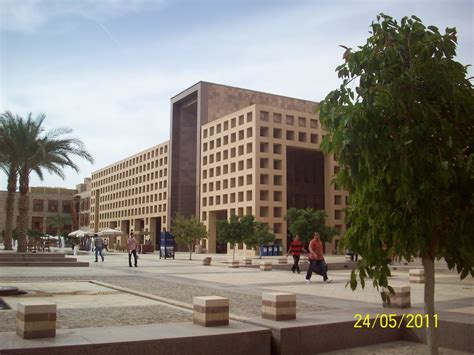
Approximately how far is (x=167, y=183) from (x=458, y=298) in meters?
72.6

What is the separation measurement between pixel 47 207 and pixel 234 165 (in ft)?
240

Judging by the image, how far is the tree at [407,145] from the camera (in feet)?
16.2

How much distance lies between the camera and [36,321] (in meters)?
6.46

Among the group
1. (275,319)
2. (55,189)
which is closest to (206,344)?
(275,319)

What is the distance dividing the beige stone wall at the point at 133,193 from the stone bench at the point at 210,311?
7083 centimetres

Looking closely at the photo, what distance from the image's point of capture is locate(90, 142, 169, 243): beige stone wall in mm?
87250

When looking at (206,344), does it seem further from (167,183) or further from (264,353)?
(167,183)

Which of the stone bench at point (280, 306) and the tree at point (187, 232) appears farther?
the tree at point (187, 232)

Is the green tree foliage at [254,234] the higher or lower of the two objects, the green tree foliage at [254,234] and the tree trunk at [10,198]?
the lower

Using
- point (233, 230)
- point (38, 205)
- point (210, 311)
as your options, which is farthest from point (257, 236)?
point (38, 205)

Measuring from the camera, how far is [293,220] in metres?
50.0

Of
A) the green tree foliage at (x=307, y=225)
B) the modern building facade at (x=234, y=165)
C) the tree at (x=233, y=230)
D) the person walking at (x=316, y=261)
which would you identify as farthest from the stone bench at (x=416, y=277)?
the modern building facade at (x=234, y=165)

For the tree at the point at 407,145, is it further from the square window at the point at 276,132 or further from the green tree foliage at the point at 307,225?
the square window at the point at 276,132

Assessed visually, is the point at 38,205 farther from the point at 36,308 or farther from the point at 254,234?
the point at 36,308
